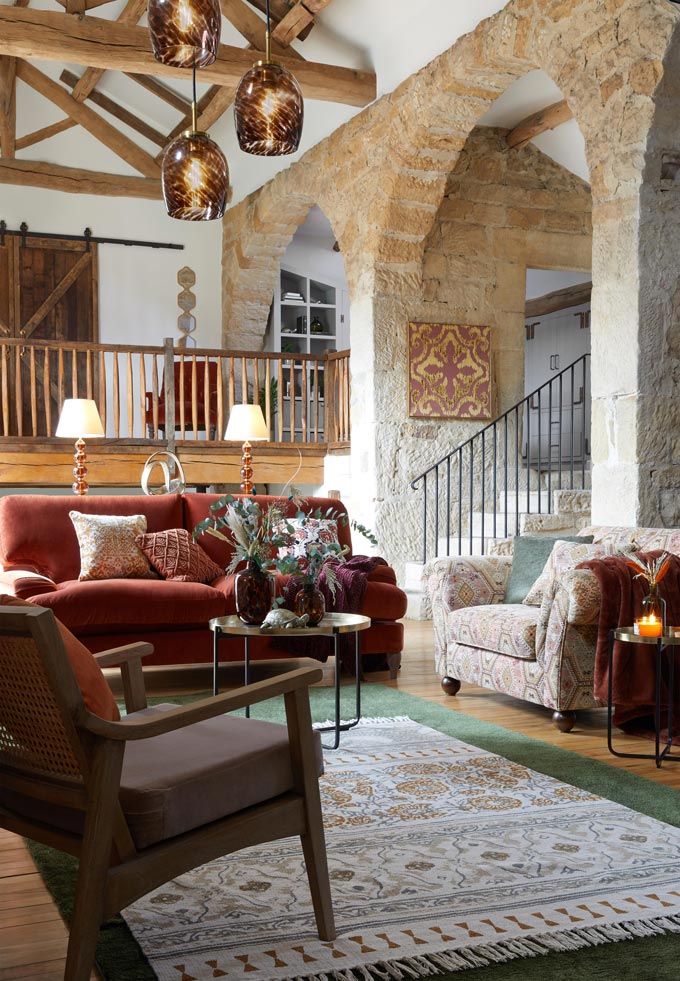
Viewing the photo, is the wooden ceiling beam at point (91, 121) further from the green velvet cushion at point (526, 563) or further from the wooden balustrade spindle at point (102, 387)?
the green velvet cushion at point (526, 563)

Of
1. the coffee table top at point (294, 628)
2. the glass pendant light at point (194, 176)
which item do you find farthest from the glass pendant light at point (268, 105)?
the coffee table top at point (294, 628)

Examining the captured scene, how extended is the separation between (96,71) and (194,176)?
295 inches

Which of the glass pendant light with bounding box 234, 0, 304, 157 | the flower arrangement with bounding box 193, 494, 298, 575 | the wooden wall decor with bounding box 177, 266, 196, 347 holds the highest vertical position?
the wooden wall decor with bounding box 177, 266, 196, 347

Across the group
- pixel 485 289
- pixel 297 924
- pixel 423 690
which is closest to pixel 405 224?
pixel 485 289

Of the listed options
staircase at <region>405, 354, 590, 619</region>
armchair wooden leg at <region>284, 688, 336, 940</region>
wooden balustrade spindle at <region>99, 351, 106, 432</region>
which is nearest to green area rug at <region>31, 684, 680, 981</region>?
armchair wooden leg at <region>284, 688, 336, 940</region>

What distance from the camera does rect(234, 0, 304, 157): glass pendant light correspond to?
323cm

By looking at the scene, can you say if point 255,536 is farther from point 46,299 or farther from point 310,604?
point 46,299

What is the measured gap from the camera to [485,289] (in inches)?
356

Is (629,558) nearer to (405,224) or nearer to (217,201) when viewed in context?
(217,201)

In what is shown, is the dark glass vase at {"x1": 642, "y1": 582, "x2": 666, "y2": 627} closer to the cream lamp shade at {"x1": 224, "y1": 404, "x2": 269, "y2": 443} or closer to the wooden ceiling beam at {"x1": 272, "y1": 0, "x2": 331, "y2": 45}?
the cream lamp shade at {"x1": 224, "y1": 404, "x2": 269, "y2": 443}

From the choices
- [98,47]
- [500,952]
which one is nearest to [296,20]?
[98,47]

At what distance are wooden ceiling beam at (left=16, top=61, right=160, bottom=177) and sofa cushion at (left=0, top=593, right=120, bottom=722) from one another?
979cm

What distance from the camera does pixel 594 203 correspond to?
582 cm

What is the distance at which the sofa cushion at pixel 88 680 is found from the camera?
192 centimetres
